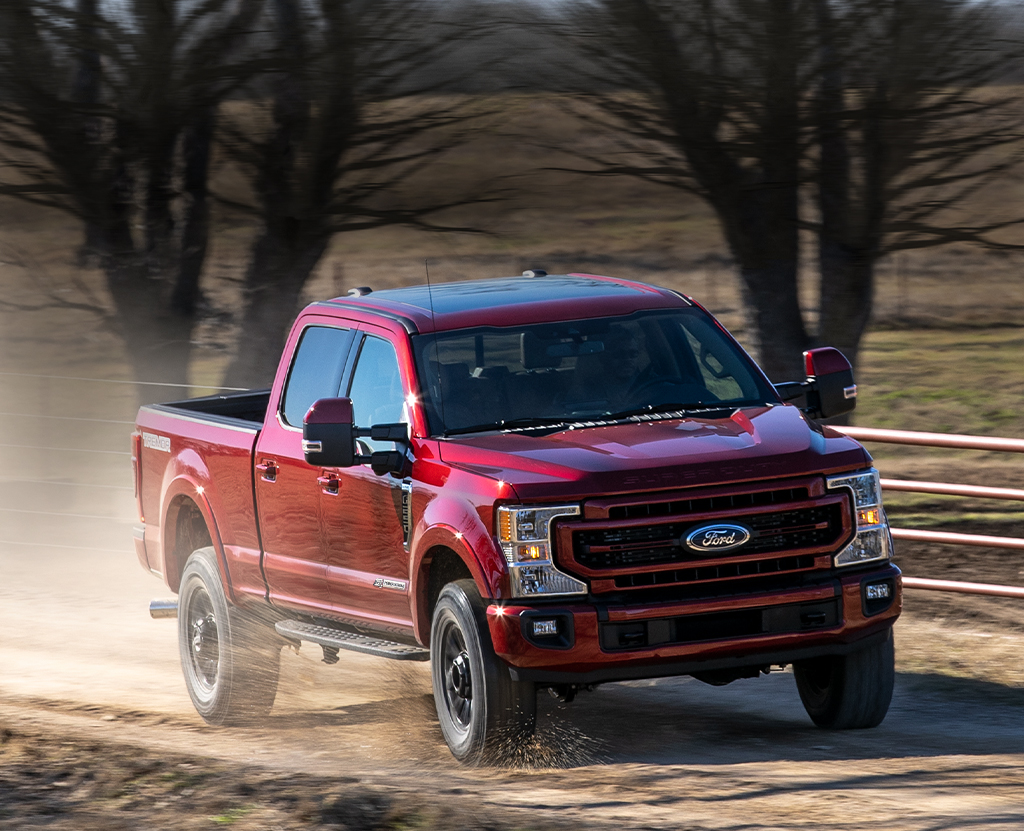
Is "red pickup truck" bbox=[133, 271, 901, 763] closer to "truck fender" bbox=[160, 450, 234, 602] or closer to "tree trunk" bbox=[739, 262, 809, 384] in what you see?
"truck fender" bbox=[160, 450, 234, 602]

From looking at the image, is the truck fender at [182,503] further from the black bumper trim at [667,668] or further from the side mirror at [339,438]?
the black bumper trim at [667,668]

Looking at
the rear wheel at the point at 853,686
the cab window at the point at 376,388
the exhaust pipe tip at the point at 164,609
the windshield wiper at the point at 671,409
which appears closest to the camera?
the rear wheel at the point at 853,686

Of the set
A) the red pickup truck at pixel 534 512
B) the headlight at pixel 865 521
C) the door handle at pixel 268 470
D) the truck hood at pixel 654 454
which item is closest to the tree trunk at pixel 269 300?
the red pickup truck at pixel 534 512

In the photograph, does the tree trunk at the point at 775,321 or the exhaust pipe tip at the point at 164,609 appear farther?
the tree trunk at the point at 775,321

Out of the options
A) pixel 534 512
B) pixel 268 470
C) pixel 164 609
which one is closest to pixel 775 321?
pixel 164 609

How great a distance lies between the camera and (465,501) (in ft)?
23.3

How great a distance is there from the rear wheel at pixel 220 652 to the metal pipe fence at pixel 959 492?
11.7ft

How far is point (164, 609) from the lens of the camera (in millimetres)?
9836

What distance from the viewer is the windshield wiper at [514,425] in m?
7.62

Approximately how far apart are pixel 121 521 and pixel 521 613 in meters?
9.31

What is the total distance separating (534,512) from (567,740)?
142 centimetres

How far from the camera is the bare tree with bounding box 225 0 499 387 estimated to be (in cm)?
1570

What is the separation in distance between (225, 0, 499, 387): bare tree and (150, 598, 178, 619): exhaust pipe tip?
6614 millimetres

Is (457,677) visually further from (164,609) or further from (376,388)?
(164,609)
